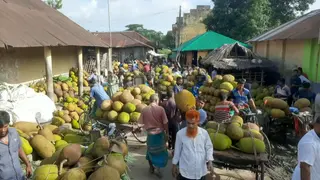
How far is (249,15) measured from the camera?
2358 cm

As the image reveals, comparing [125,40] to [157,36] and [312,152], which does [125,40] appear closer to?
[157,36]

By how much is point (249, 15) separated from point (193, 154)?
874 inches

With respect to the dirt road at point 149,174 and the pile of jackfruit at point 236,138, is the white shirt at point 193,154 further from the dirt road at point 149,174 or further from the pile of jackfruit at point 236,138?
the dirt road at point 149,174

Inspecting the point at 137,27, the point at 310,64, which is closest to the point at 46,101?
the point at 310,64

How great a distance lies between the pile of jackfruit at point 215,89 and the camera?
25.6 ft

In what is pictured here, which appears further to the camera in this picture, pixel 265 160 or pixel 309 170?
pixel 265 160

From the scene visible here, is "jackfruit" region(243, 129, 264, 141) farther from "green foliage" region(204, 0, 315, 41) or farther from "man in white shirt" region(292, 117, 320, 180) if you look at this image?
"green foliage" region(204, 0, 315, 41)

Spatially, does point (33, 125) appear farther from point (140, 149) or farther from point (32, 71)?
point (32, 71)

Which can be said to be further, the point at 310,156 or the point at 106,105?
the point at 106,105

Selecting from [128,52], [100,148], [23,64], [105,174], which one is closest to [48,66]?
[23,64]

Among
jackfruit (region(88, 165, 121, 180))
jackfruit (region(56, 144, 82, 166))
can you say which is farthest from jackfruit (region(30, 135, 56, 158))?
jackfruit (region(88, 165, 121, 180))

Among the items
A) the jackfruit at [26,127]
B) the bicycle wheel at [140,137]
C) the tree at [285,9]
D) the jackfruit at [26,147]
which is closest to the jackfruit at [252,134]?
the jackfruit at [26,147]

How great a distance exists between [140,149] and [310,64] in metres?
8.04

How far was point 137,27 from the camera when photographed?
2911 inches
